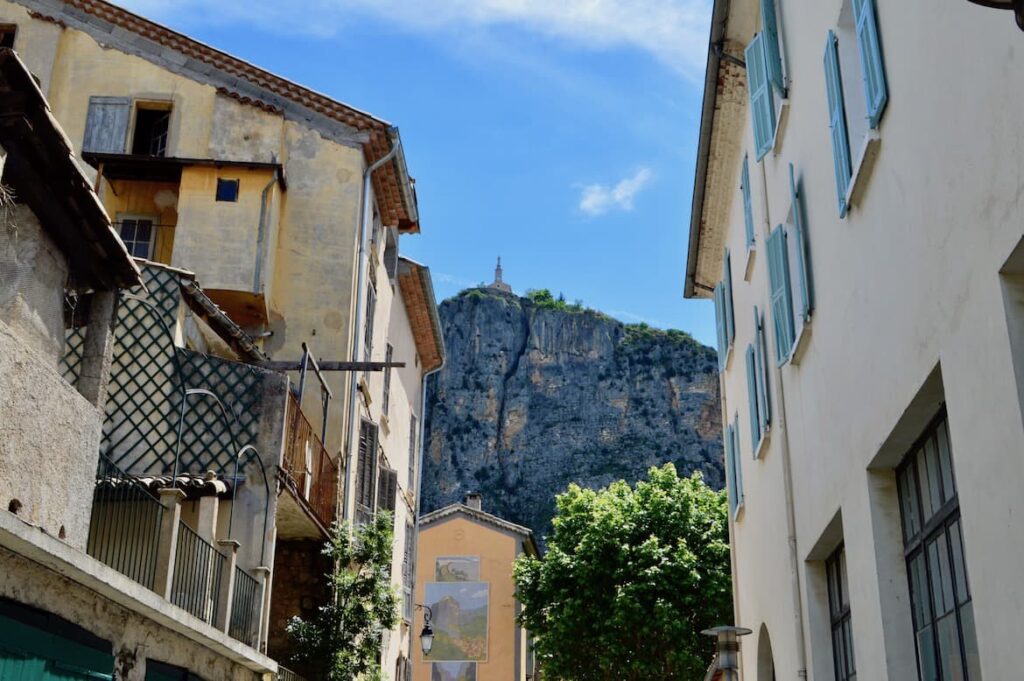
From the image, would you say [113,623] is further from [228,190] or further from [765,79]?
[228,190]

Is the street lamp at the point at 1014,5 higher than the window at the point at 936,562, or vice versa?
the street lamp at the point at 1014,5

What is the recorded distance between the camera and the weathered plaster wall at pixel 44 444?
25.0 ft

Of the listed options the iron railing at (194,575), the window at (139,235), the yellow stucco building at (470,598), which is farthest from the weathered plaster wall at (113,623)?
the yellow stucco building at (470,598)

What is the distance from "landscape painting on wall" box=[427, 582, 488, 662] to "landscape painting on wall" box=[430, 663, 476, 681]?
9.6 inches

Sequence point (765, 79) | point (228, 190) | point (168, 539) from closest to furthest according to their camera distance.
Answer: point (168, 539) → point (765, 79) → point (228, 190)

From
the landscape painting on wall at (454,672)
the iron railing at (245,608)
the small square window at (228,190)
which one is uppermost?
the small square window at (228,190)

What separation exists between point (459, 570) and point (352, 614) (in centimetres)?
2944

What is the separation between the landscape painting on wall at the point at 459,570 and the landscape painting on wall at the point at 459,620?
199mm

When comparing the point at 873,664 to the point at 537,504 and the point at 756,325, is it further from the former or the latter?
the point at 537,504

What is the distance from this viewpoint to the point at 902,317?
6.58 meters

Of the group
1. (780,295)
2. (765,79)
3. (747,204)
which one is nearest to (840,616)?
(780,295)

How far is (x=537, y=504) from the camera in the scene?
87562 mm

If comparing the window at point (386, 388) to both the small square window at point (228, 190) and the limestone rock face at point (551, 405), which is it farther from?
the limestone rock face at point (551, 405)

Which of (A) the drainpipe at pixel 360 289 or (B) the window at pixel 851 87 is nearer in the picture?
(B) the window at pixel 851 87
